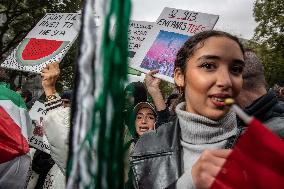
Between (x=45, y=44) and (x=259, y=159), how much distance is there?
12.4ft

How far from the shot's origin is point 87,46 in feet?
3.00

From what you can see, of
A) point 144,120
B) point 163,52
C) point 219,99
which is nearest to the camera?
point 219,99

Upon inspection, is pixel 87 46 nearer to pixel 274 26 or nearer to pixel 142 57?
pixel 142 57

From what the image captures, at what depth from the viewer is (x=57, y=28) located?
4504 millimetres

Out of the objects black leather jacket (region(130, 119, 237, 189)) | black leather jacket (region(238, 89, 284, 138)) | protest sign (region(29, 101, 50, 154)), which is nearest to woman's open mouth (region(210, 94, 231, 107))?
black leather jacket (region(130, 119, 237, 189))

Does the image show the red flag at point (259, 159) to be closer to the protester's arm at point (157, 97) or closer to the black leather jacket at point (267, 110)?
the black leather jacket at point (267, 110)

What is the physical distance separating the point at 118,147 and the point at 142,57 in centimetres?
307

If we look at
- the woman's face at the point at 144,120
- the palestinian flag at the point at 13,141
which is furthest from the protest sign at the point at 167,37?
the palestinian flag at the point at 13,141

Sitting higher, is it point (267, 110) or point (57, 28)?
point (267, 110)

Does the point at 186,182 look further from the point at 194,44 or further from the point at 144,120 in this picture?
the point at 144,120

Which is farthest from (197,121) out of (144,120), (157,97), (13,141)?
(144,120)

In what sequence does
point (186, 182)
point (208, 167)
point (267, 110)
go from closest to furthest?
point (208, 167) < point (186, 182) < point (267, 110)

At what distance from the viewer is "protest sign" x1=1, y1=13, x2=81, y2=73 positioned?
4.25 meters

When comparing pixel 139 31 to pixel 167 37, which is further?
pixel 139 31
